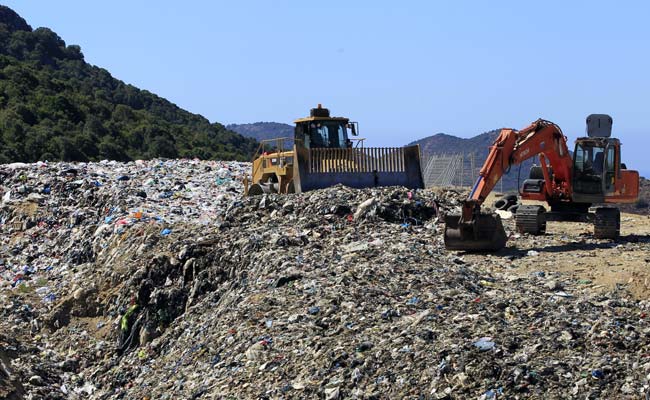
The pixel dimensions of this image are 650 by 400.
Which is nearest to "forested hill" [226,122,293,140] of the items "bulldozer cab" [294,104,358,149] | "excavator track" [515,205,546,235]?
"bulldozer cab" [294,104,358,149]

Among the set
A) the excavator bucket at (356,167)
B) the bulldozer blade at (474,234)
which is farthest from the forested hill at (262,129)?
the bulldozer blade at (474,234)

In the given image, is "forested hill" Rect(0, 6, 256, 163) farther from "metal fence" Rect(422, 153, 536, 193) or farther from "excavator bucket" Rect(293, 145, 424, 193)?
"excavator bucket" Rect(293, 145, 424, 193)

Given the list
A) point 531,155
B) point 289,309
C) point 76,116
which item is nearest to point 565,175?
point 531,155

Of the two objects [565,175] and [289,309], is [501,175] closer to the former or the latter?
[565,175]

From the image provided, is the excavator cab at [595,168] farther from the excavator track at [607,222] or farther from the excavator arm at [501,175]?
the excavator track at [607,222]

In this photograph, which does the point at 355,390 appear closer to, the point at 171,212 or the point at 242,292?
the point at 242,292

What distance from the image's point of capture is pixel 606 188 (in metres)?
15.0

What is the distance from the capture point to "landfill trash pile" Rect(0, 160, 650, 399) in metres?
8.02

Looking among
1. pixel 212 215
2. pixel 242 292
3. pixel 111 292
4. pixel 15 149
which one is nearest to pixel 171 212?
pixel 212 215

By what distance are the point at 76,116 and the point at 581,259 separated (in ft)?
103

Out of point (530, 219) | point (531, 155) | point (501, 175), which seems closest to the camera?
point (501, 175)

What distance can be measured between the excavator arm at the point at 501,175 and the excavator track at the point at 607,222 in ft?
4.18

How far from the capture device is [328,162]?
16.5m

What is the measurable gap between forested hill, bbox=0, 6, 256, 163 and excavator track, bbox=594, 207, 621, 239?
875 inches
